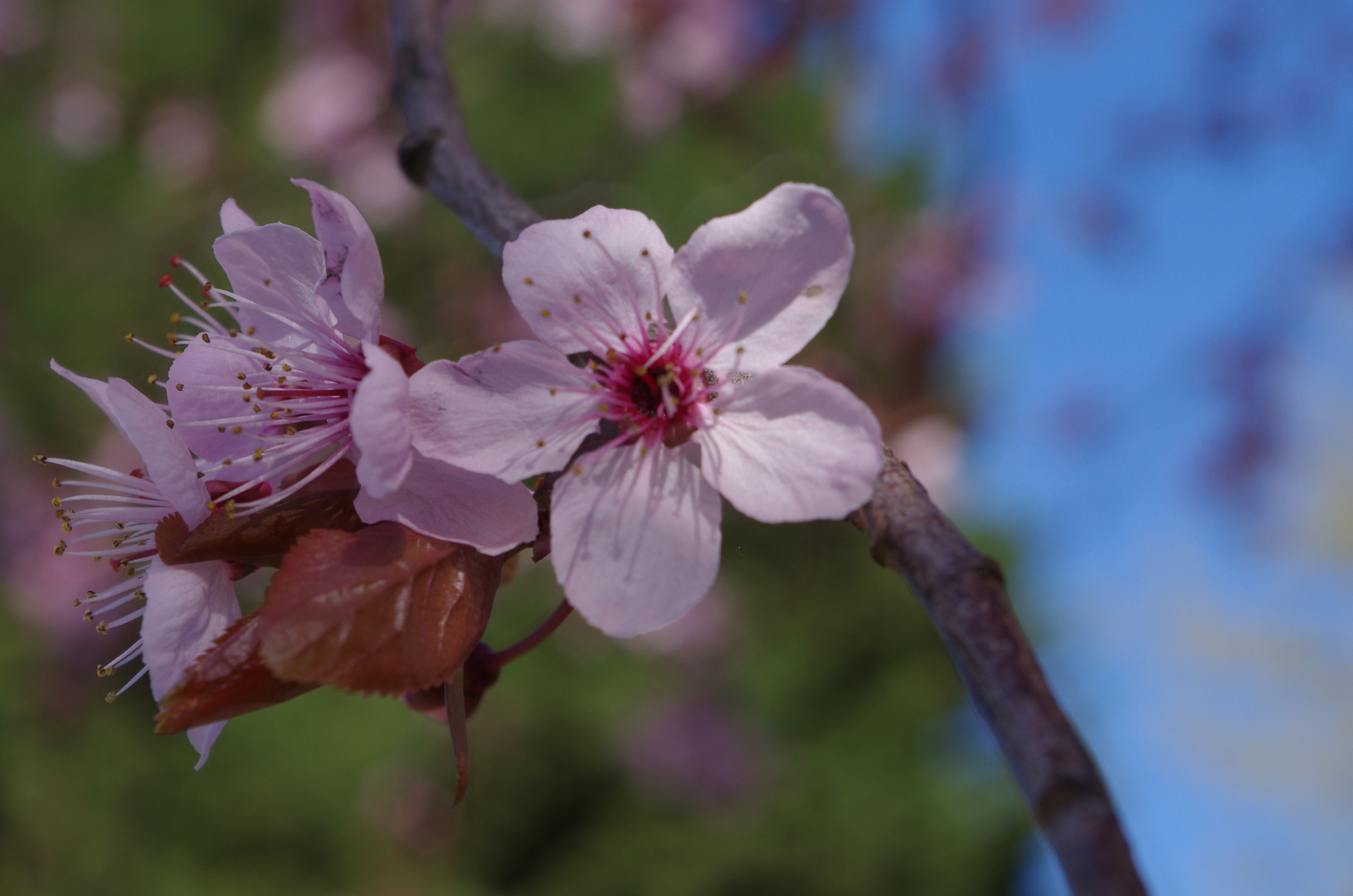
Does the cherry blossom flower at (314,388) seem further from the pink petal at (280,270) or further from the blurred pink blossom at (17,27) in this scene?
the blurred pink blossom at (17,27)

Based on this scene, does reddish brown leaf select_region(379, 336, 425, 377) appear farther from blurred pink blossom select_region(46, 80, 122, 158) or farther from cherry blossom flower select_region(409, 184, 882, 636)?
blurred pink blossom select_region(46, 80, 122, 158)

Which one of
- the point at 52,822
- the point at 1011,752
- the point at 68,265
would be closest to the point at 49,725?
the point at 52,822

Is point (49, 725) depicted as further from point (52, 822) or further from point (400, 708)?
point (400, 708)

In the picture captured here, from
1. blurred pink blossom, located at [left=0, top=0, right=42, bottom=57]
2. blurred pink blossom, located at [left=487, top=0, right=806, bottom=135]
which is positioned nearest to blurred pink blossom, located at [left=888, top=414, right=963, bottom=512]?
blurred pink blossom, located at [left=487, top=0, right=806, bottom=135]

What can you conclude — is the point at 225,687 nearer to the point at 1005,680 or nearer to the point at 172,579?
the point at 172,579

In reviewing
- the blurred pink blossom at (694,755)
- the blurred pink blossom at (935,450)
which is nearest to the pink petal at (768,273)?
the blurred pink blossom at (935,450)

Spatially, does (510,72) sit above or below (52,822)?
above

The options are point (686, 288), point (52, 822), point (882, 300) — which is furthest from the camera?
point (882, 300)
